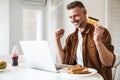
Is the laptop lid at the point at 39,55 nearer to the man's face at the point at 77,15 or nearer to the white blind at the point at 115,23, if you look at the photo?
the man's face at the point at 77,15

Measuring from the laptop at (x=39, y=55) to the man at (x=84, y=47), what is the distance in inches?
14.6

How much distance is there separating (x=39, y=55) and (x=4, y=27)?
2.27m

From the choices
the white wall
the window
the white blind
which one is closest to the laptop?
the white wall

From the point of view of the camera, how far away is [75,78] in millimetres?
1009

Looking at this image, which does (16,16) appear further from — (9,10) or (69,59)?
(69,59)

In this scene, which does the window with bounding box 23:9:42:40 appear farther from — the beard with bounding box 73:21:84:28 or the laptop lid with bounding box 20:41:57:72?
the laptop lid with bounding box 20:41:57:72

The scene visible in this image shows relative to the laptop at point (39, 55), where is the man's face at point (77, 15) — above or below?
above

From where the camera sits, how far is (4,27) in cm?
326

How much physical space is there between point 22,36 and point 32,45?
2441 millimetres

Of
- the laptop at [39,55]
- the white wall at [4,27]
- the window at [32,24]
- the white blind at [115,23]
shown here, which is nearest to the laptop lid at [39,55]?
the laptop at [39,55]

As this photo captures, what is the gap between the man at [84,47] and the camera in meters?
1.42

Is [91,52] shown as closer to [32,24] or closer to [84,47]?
[84,47]

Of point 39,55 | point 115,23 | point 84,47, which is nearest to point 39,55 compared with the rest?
point 39,55

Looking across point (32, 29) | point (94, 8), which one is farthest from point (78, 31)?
point (32, 29)
